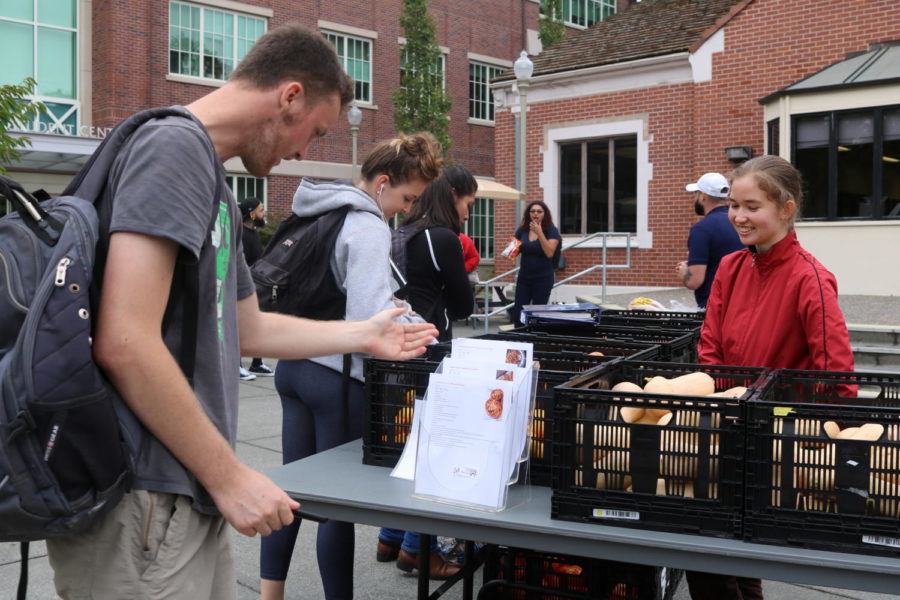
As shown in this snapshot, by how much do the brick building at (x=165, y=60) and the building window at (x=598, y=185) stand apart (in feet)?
8.52

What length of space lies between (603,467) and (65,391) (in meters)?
1.38

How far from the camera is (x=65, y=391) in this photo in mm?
1418

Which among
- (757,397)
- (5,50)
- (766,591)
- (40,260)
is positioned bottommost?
(766,591)

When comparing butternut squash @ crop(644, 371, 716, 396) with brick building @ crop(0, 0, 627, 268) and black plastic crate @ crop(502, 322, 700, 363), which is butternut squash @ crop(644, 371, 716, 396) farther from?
brick building @ crop(0, 0, 627, 268)

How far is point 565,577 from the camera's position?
3.08 metres

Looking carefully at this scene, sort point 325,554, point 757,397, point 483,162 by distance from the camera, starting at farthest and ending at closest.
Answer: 1. point 483,162
2. point 325,554
3. point 757,397

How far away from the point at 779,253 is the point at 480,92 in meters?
27.6

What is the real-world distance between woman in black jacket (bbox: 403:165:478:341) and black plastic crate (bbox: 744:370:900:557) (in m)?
2.31

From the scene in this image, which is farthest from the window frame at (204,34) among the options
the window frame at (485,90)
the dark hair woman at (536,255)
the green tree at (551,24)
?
the dark hair woman at (536,255)

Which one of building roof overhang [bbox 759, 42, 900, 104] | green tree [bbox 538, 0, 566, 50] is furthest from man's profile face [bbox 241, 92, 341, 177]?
green tree [bbox 538, 0, 566, 50]

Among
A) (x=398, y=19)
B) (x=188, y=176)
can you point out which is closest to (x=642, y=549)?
(x=188, y=176)

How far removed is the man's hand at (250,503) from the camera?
1643mm

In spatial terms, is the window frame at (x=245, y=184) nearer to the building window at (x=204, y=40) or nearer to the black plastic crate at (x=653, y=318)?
the building window at (x=204, y=40)

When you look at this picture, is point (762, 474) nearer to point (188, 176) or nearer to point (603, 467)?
point (603, 467)
